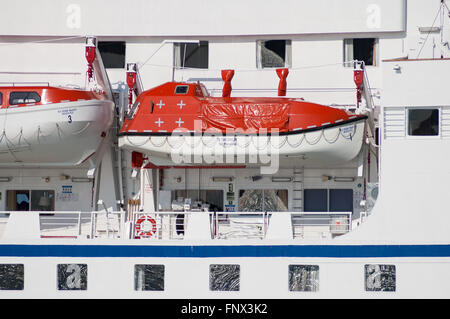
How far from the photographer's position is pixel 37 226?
39.6ft

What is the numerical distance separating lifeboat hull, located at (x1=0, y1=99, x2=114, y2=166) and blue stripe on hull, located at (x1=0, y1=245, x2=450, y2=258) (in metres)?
1.99

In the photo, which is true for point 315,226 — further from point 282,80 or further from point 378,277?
point 282,80

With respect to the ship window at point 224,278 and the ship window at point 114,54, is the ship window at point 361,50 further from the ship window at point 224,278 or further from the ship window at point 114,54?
the ship window at point 224,278

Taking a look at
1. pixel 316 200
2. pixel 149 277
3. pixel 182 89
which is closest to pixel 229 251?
pixel 149 277

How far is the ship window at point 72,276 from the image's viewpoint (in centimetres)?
1180

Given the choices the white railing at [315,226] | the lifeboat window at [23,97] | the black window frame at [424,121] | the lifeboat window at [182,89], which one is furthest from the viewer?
the white railing at [315,226]

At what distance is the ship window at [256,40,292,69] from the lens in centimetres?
1471

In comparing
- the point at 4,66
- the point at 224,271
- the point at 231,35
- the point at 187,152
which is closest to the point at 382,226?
the point at 224,271

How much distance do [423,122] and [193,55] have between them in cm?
558

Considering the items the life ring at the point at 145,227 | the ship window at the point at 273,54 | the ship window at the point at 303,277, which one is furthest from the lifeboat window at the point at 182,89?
the ship window at the point at 303,277

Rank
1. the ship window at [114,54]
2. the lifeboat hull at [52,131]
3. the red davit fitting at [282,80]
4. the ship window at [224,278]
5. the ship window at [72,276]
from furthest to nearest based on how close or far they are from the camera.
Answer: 1. the ship window at [114,54]
2. the red davit fitting at [282,80]
3. the lifeboat hull at [52,131]
4. the ship window at [72,276]
5. the ship window at [224,278]

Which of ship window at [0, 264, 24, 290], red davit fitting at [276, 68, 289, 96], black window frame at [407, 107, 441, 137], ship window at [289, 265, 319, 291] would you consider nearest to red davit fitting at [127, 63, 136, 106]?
red davit fitting at [276, 68, 289, 96]

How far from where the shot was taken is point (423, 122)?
11523mm

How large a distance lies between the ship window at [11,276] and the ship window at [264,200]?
15.1 ft
